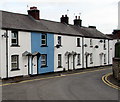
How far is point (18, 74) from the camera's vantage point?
22422 millimetres

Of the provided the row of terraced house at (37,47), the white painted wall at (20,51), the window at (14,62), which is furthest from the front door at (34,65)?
the window at (14,62)

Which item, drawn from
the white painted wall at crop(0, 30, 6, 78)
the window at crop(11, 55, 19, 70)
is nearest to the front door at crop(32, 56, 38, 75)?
the window at crop(11, 55, 19, 70)

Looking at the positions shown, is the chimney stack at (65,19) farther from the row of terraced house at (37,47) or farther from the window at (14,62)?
the window at (14,62)

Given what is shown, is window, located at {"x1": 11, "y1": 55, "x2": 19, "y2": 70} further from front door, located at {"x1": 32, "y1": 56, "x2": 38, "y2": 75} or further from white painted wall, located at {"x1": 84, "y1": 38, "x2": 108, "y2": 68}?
white painted wall, located at {"x1": 84, "y1": 38, "x2": 108, "y2": 68}

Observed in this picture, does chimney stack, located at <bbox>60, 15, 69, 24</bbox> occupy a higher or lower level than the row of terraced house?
higher

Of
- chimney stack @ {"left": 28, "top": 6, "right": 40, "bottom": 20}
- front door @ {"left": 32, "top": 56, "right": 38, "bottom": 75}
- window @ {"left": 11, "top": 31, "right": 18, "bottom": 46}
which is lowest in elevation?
front door @ {"left": 32, "top": 56, "right": 38, "bottom": 75}

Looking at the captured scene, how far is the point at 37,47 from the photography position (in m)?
25.0

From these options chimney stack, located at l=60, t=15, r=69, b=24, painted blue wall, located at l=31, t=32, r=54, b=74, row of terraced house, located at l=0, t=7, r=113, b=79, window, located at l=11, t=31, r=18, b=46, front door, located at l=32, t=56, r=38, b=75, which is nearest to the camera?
row of terraced house, located at l=0, t=7, r=113, b=79

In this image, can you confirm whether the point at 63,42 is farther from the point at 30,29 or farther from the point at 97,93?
the point at 97,93

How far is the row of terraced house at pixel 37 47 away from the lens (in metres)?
21.6

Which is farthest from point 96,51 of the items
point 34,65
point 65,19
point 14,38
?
point 14,38

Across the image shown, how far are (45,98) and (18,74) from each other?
1050 centimetres

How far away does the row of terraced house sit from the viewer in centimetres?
2158

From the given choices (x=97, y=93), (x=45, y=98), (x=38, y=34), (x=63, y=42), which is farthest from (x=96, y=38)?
(x=45, y=98)
